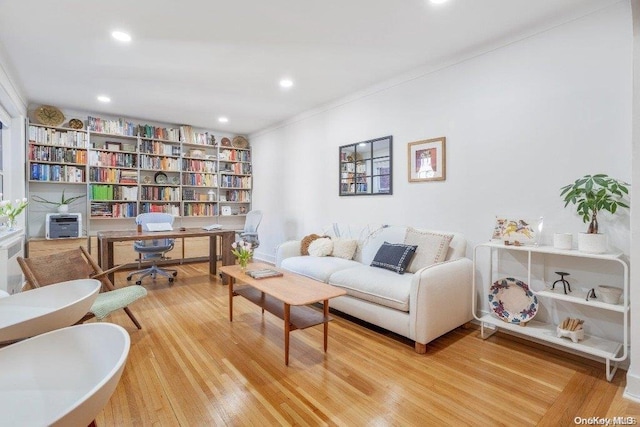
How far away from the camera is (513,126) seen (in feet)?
8.66

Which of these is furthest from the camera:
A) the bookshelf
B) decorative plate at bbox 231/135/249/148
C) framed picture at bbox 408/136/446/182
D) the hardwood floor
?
decorative plate at bbox 231/135/249/148

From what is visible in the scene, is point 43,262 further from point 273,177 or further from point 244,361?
point 273,177

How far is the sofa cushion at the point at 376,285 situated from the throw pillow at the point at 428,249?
16cm

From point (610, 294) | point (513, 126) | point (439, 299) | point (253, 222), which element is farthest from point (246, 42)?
point (610, 294)

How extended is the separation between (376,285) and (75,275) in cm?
256

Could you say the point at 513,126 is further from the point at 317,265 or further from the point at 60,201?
the point at 60,201

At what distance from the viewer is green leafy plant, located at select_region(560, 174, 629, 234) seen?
205 cm

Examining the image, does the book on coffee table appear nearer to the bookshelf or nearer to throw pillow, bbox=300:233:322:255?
throw pillow, bbox=300:233:322:255

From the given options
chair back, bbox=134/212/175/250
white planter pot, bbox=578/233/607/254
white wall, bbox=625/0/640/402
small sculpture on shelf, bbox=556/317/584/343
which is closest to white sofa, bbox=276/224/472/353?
small sculpture on shelf, bbox=556/317/584/343

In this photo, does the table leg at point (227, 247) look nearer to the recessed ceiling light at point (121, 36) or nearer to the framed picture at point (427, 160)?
the recessed ceiling light at point (121, 36)

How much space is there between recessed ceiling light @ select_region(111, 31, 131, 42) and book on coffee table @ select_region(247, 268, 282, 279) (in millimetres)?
2298

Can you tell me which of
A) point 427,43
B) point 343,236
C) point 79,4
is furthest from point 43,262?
point 427,43

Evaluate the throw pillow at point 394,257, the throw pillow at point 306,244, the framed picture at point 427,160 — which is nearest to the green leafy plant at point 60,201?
the throw pillow at point 306,244

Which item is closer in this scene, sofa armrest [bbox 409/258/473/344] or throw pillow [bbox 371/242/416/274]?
sofa armrest [bbox 409/258/473/344]
